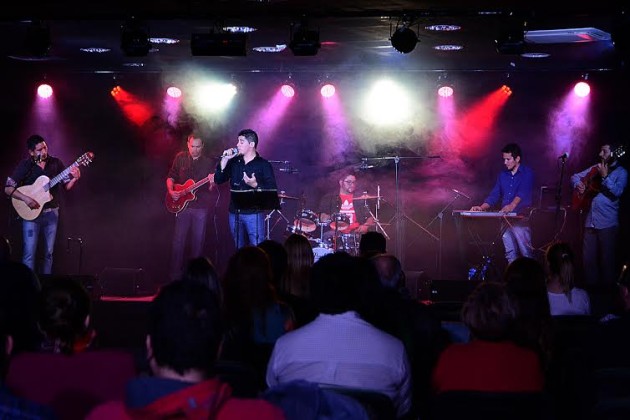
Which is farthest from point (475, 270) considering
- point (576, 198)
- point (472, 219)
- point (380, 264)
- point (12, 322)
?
point (12, 322)

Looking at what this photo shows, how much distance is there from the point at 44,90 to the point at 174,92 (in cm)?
224

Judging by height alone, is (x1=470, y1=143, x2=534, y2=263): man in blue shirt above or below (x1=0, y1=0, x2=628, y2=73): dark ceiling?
below

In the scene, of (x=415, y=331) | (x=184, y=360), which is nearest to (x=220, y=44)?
(x=415, y=331)

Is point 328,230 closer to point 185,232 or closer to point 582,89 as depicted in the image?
point 185,232

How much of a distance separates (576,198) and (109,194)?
7.79 meters

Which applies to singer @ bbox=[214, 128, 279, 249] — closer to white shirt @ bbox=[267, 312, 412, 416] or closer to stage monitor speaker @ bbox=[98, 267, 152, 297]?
stage monitor speaker @ bbox=[98, 267, 152, 297]

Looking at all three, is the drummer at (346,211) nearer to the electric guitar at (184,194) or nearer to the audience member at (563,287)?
the electric guitar at (184,194)

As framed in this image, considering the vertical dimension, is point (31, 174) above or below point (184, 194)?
→ above

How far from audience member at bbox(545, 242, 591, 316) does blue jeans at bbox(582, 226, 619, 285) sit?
6.22m

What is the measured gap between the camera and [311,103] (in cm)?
1507

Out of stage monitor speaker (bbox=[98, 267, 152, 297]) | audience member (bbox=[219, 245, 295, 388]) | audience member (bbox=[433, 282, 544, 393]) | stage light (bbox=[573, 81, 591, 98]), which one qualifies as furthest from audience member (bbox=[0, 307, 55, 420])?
stage light (bbox=[573, 81, 591, 98])

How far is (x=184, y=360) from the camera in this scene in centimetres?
249

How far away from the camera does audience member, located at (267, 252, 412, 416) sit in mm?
3941

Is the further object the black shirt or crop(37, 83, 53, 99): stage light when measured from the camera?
crop(37, 83, 53, 99): stage light
